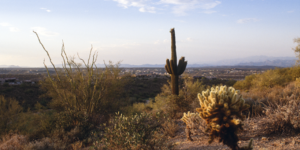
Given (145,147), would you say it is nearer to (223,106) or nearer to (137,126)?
(137,126)

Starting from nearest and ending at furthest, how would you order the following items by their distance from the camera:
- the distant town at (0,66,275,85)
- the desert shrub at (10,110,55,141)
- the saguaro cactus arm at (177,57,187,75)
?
the desert shrub at (10,110,55,141) < the saguaro cactus arm at (177,57,187,75) < the distant town at (0,66,275,85)

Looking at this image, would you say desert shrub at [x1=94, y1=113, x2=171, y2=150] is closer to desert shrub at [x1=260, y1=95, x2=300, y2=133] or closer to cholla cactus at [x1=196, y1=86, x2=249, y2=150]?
Result: cholla cactus at [x1=196, y1=86, x2=249, y2=150]

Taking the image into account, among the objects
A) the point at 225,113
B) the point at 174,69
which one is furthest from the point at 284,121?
the point at 174,69

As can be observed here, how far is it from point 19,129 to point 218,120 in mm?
8741

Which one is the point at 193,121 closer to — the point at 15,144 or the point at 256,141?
the point at 256,141

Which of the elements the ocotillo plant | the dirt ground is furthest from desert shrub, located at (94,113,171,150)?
the ocotillo plant

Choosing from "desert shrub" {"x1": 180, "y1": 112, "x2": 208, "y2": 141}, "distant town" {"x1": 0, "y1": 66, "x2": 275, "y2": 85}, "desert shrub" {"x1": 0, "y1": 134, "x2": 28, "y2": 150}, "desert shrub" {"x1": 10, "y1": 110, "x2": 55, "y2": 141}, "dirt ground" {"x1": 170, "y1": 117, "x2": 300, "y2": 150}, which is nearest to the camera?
"dirt ground" {"x1": 170, "y1": 117, "x2": 300, "y2": 150}

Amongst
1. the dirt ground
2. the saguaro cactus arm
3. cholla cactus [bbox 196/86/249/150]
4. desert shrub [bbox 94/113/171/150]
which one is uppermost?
the saguaro cactus arm

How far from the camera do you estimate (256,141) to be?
5020mm

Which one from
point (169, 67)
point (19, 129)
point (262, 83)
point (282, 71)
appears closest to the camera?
point (19, 129)

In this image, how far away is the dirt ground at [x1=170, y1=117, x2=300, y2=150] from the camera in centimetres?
457

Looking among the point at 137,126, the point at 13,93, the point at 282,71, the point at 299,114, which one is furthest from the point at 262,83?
the point at 13,93

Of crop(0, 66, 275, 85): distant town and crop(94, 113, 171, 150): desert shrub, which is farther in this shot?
crop(0, 66, 275, 85): distant town

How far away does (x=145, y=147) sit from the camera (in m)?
4.44
